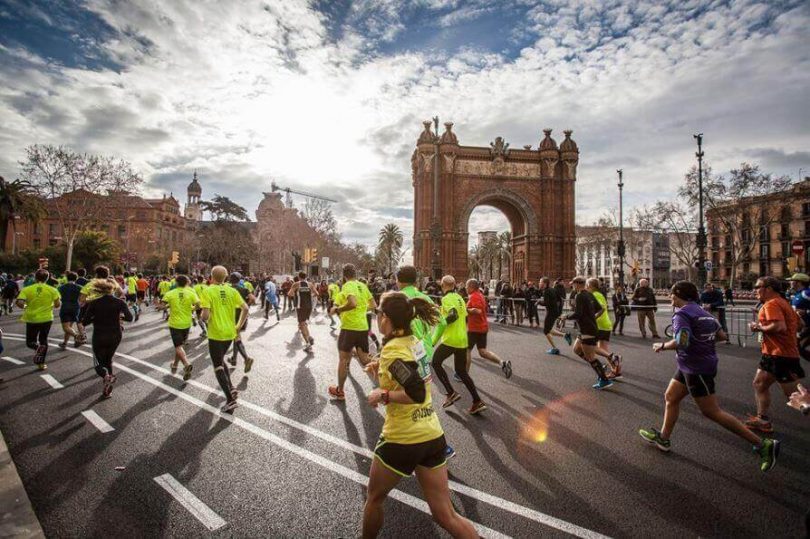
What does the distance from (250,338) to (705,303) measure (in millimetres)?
14228

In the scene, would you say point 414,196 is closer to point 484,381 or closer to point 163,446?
point 484,381

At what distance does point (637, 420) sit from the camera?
5727 mm

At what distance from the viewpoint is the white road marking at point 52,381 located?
23.6ft

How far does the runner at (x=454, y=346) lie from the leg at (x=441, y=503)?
3195 millimetres

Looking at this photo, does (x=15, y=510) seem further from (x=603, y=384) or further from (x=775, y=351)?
(x=775, y=351)

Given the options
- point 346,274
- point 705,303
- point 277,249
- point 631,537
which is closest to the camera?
point 631,537

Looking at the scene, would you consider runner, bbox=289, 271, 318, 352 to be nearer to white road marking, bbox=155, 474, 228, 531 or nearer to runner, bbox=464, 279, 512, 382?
runner, bbox=464, 279, 512, 382

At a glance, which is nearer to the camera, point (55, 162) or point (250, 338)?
point (250, 338)

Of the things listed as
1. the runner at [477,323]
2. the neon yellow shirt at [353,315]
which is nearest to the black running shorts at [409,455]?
the neon yellow shirt at [353,315]

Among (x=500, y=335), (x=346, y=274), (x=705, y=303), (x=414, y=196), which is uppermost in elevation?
(x=414, y=196)

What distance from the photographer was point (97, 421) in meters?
5.48

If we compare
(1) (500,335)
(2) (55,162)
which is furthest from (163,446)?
(2) (55,162)

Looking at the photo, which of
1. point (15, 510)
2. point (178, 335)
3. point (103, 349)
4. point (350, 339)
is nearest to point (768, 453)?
point (350, 339)

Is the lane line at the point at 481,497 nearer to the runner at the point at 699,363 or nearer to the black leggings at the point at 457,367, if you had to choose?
the black leggings at the point at 457,367
